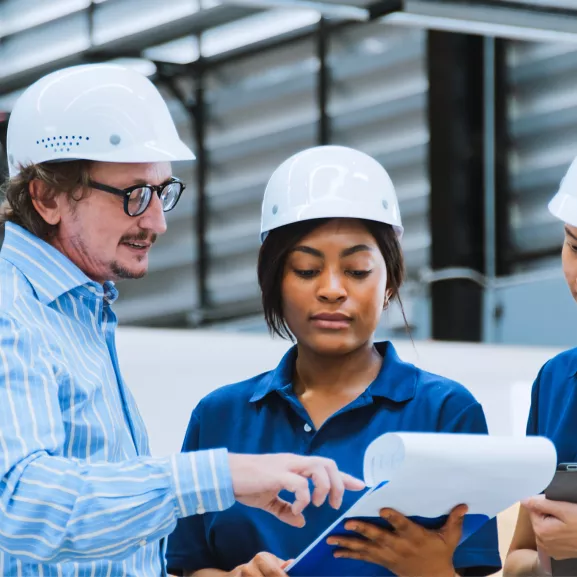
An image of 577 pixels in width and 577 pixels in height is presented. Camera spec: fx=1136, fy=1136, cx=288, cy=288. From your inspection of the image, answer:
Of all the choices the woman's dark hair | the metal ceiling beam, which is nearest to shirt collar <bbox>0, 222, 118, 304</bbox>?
the woman's dark hair

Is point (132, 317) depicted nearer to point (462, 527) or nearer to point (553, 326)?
point (553, 326)

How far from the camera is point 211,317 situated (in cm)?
809

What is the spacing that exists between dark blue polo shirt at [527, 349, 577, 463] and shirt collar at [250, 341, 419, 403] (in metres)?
0.28

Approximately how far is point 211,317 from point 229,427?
592 cm

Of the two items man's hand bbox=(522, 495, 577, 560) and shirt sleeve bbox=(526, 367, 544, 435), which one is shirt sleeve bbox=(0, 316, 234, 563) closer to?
Answer: man's hand bbox=(522, 495, 577, 560)

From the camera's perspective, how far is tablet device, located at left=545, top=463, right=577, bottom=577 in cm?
186

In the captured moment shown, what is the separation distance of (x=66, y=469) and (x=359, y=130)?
625cm

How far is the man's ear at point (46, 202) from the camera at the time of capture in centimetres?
197

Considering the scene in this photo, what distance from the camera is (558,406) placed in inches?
87.7

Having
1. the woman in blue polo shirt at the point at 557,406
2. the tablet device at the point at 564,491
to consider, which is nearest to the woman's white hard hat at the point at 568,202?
the woman in blue polo shirt at the point at 557,406

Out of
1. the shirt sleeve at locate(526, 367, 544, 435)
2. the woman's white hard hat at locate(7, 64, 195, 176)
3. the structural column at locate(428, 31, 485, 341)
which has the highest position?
the structural column at locate(428, 31, 485, 341)

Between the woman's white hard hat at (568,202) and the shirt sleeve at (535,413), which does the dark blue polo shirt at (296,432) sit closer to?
the shirt sleeve at (535,413)

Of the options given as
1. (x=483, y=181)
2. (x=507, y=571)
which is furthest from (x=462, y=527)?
(x=483, y=181)

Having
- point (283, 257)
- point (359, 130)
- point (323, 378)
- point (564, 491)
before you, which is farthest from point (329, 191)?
point (359, 130)
